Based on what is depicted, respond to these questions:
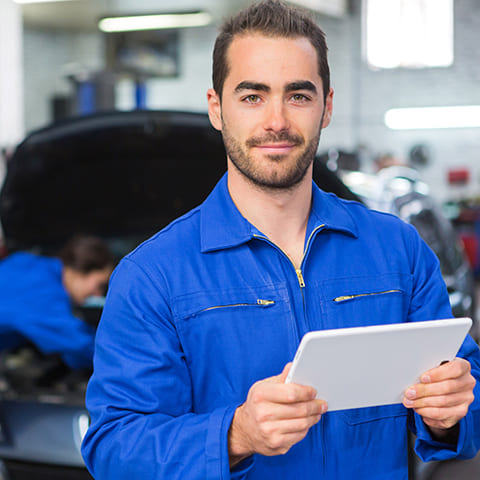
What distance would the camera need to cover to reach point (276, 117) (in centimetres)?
109

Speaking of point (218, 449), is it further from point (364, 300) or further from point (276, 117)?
point (276, 117)

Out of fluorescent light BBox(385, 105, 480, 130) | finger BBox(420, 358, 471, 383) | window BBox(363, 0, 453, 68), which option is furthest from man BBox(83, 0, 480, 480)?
fluorescent light BBox(385, 105, 480, 130)

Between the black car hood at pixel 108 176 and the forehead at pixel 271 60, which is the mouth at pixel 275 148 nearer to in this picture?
the forehead at pixel 271 60

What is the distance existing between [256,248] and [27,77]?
1086 cm

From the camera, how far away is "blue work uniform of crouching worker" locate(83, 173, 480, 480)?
1009mm

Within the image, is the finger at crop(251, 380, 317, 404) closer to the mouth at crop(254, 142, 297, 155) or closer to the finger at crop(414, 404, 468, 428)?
the finger at crop(414, 404, 468, 428)

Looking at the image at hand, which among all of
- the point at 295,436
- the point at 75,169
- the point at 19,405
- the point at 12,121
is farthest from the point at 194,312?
the point at 12,121

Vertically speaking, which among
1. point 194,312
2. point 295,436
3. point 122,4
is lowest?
point 295,436

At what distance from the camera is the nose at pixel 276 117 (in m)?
1.09

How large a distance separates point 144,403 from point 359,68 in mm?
11242

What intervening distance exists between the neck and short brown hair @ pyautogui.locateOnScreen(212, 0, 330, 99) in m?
0.18

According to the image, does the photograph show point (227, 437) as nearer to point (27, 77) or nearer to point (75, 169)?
point (75, 169)

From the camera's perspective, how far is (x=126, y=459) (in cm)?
99

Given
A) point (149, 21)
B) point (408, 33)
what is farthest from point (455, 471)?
point (408, 33)
